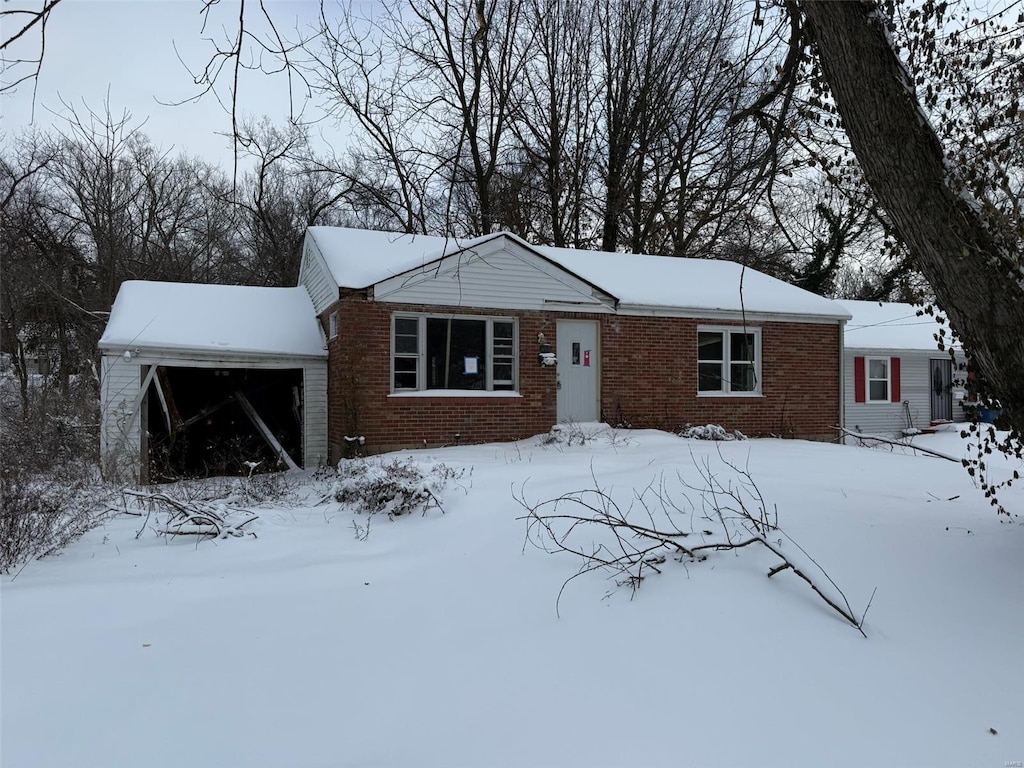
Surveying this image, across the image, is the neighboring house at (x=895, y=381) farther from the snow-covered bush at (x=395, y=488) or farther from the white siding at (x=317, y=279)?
the snow-covered bush at (x=395, y=488)

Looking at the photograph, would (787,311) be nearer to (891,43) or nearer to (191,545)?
(891,43)

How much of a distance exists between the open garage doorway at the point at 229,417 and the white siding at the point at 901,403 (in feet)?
50.3

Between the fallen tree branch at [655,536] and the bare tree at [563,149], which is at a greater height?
the bare tree at [563,149]

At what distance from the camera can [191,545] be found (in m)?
5.55

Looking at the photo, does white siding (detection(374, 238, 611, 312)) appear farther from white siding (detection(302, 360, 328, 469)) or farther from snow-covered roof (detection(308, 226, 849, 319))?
white siding (detection(302, 360, 328, 469))

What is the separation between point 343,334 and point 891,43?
9.32 meters

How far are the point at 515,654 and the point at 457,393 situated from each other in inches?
336

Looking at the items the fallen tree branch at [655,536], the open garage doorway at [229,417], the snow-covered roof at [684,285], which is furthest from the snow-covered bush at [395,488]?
the snow-covered roof at [684,285]

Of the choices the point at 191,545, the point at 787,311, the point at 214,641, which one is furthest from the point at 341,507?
the point at 787,311

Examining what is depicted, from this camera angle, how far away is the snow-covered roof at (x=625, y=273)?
11961mm

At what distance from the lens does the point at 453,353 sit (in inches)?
477

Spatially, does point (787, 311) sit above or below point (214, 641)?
above

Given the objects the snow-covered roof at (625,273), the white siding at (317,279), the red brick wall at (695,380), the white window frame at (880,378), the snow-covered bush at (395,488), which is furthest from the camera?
the white window frame at (880,378)

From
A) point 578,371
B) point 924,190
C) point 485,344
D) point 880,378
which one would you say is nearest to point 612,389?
point 578,371
